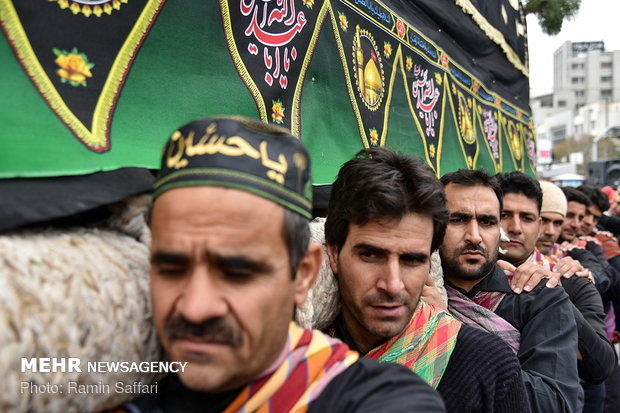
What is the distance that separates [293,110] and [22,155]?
0.88 metres

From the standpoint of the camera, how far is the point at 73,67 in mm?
972

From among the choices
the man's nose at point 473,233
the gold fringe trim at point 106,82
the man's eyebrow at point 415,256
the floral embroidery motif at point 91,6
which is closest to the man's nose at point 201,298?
the gold fringe trim at point 106,82

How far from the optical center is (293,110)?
1.59 metres

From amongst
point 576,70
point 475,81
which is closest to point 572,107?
point 576,70

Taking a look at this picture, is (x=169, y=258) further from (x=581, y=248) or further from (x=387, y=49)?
(x=581, y=248)

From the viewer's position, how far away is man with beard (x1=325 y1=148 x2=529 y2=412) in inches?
52.6

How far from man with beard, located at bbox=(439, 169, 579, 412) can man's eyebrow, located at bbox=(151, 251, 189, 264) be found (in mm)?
1231

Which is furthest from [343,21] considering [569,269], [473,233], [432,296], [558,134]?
[558,134]

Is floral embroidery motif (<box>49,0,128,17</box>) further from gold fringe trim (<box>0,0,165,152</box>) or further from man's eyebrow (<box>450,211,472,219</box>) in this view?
man's eyebrow (<box>450,211,472,219</box>)

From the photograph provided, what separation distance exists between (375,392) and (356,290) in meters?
0.47

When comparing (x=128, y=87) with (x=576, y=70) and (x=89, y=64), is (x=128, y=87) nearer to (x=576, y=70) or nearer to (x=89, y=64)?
(x=89, y=64)

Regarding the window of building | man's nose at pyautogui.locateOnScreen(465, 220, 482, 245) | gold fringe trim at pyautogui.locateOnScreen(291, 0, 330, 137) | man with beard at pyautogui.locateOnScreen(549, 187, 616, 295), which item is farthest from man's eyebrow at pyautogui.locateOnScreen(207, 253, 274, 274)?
the window of building

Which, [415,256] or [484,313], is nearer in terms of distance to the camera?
[415,256]

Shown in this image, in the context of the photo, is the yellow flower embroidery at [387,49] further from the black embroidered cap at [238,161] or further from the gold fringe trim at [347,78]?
the black embroidered cap at [238,161]
